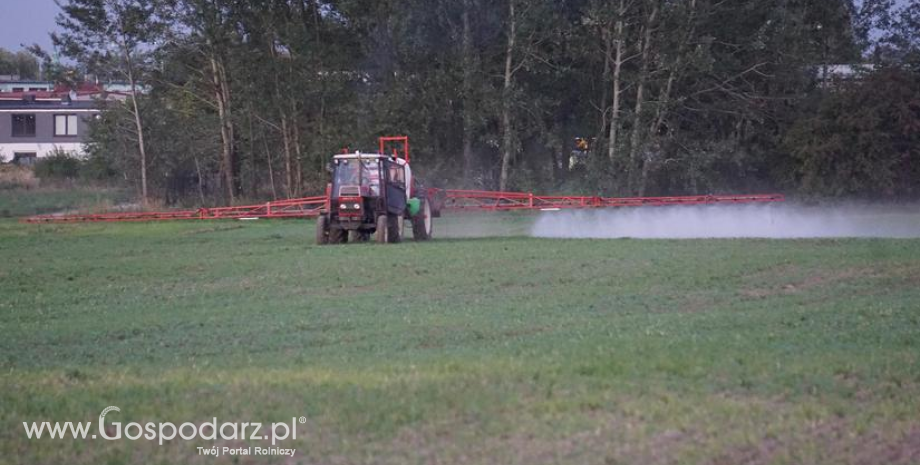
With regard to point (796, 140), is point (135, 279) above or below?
below

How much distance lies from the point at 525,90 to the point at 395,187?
23172 millimetres

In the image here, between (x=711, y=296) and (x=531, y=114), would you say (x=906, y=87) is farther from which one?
(x=711, y=296)

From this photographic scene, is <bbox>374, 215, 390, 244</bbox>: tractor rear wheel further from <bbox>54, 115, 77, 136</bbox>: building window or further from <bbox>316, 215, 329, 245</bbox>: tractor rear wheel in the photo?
<bbox>54, 115, 77, 136</bbox>: building window

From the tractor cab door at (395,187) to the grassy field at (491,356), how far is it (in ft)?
21.6

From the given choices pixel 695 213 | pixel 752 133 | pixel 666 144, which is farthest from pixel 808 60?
pixel 695 213

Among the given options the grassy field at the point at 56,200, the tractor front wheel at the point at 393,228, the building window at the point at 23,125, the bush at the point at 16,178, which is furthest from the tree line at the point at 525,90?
the building window at the point at 23,125

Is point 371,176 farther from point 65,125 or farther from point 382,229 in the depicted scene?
point 65,125

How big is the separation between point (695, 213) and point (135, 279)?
23052mm

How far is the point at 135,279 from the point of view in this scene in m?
22.0

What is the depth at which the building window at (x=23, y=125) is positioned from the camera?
279 ft

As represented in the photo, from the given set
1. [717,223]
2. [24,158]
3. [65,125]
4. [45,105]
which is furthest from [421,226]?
[24,158]

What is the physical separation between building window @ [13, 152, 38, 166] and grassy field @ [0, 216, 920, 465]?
6440cm

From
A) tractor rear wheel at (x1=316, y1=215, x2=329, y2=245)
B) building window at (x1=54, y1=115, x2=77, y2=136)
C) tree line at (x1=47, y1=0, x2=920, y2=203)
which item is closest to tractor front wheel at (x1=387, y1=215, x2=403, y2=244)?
tractor rear wheel at (x1=316, y1=215, x2=329, y2=245)

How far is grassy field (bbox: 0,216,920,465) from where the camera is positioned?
8.02 metres
